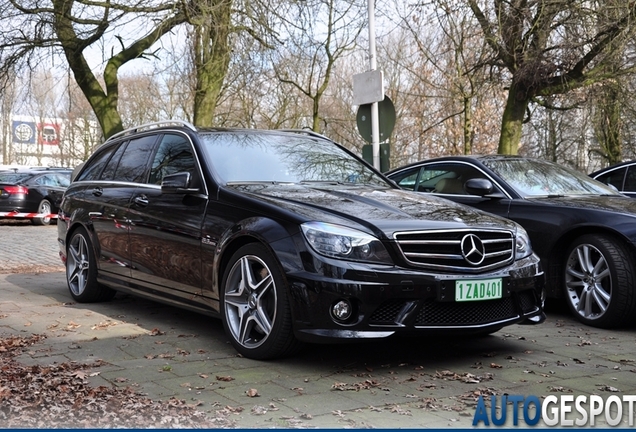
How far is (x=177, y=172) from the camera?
6.52m

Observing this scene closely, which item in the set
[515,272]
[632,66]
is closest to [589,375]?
[515,272]

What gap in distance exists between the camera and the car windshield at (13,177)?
22844 millimetres

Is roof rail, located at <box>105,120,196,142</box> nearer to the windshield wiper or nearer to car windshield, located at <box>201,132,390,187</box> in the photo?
car windshield, located at <box>201,132,390,187</box>

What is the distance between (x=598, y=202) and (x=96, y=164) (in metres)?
4.74

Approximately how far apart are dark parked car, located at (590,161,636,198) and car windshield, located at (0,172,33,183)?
56.7ft

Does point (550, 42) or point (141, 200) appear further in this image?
point (550, 42)

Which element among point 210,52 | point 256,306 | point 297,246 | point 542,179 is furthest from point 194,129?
point 210,52

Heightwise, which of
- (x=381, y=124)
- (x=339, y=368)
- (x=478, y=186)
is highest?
(x=381, y=124)

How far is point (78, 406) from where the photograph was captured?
4262 millimetres

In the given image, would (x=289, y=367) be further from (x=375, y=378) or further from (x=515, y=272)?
(x=515, y=272)

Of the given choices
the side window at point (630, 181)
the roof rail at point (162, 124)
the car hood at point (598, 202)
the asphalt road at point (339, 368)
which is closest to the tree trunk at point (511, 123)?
the side window at point (630, 181)

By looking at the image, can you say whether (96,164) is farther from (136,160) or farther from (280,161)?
(280,161)

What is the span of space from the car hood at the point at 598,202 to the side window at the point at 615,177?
2.00 metres

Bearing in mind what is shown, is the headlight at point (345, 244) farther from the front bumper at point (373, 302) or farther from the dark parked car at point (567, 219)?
the dark parked car at point (567, 219)
